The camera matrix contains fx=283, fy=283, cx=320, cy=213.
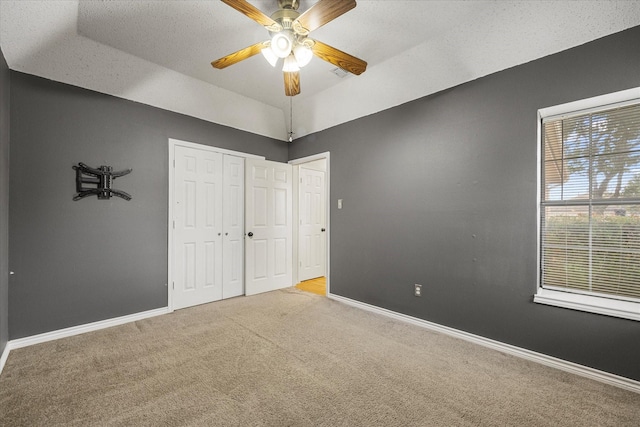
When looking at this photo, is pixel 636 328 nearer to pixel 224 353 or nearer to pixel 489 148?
pixel 489 148

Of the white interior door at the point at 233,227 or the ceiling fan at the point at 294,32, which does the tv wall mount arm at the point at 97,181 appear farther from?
the ceiling fan at the point at 294,32

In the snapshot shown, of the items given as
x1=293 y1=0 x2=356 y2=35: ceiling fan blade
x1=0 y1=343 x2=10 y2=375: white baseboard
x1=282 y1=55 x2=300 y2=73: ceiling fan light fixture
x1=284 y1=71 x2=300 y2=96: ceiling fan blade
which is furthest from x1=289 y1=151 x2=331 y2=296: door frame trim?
x1=0 y1=343 x2=10 y2=375: white baseboard

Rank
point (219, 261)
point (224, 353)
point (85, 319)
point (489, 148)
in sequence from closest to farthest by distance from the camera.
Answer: point (224, 353) → point (489, 148) → point (85, 319) → point (219, 261)

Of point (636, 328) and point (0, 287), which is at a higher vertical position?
point (0, 287)

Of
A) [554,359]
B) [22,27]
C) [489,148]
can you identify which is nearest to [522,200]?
[489,148]

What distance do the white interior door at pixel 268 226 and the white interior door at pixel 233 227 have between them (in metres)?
0.09

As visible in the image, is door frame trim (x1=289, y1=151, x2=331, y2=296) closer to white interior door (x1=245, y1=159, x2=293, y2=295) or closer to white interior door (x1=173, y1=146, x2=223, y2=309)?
white interior door (x1=245, y1=159, x2=293, y2=295)

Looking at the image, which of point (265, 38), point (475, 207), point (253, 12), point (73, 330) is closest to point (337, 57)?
point (253, 12)

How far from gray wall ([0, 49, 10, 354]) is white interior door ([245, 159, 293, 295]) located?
8.13ft

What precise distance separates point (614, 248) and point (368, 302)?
8.08 feet

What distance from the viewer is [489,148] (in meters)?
2.75

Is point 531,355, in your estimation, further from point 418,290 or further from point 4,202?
point 4,202

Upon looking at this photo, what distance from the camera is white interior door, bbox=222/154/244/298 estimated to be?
4.18 m

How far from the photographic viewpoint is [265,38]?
9.18 feet
